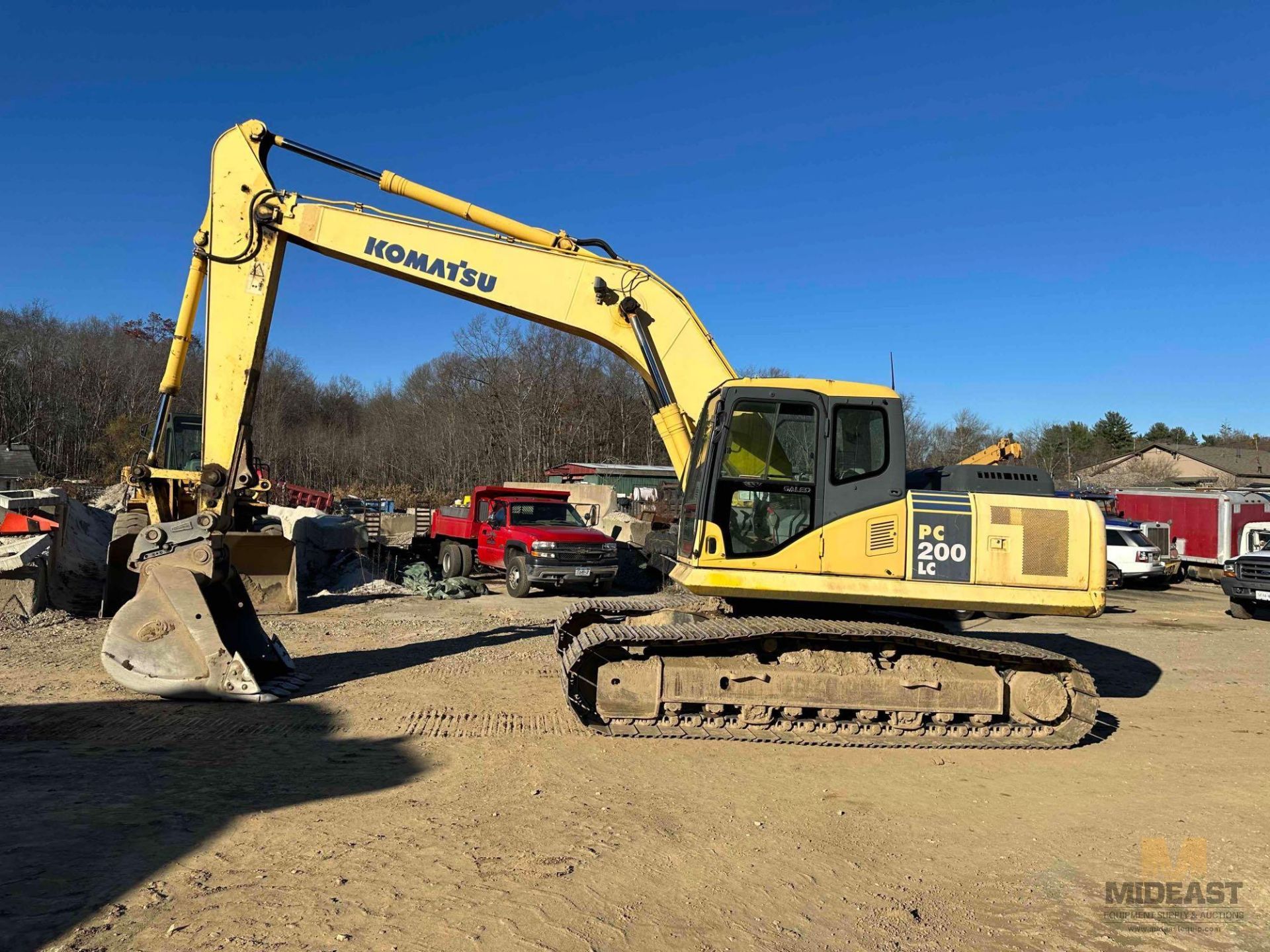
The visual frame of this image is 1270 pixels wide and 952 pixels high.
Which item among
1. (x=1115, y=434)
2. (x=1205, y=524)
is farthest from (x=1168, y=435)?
(x=1205, y=524)

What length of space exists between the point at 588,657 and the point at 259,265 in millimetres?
4763

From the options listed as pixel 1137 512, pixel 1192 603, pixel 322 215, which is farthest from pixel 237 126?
pixel 1137 512

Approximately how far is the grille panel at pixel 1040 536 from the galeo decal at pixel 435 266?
4916mm

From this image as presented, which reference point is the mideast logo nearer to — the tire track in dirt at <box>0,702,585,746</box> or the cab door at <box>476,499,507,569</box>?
the tire track in dirt at <box>0,702,585,746</box>

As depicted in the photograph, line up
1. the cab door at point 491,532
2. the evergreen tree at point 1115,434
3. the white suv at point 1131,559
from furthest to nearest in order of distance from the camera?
the evergreen tree at point 1115,434
the white suv at point 1131,559
the cab door at point 491,532

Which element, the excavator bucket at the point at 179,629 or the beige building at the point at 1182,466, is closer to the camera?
the excavator bucket at the point at 179,629

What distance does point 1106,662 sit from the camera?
10.6m

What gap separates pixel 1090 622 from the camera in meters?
14.7

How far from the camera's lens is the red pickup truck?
51.7ft

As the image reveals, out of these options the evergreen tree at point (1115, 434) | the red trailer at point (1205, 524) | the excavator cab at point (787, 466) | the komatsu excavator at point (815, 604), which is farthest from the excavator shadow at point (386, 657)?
the evergreen tree at point (1115, 434)

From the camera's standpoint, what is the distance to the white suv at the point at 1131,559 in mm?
20781

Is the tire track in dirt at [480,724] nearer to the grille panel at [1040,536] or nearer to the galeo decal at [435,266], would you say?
the grille panel at [1040,536]

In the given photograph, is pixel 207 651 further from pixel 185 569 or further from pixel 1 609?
pixel 1 609

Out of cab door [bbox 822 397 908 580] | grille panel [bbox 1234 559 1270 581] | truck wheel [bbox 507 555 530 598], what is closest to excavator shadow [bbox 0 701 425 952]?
cab door [bbox 822 397 908 580]
